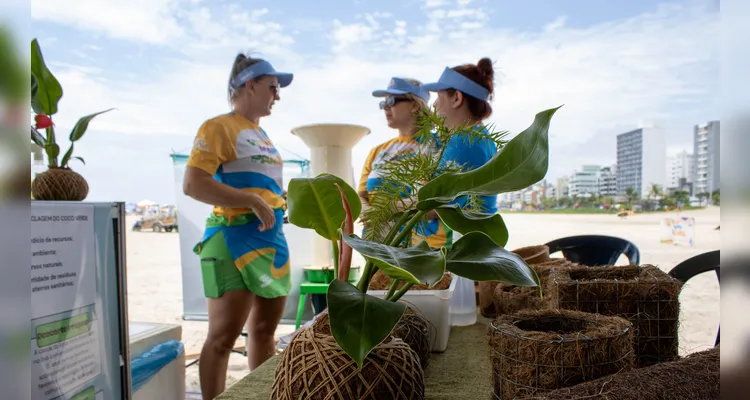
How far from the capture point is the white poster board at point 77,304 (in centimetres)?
111

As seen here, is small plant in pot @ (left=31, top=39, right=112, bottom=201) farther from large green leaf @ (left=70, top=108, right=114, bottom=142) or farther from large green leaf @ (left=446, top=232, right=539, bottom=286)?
large green leaf @ (left=446, top=232, right=539, bottom=286)

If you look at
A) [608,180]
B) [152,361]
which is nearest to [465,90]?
[152,361]

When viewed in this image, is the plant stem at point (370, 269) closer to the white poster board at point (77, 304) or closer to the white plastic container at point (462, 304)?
the white plastic container at point (462, 304)

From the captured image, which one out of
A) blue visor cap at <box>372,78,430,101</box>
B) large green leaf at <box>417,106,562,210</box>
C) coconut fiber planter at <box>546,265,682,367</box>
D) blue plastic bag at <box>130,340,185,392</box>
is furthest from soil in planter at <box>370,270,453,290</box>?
blue visor cap at <box>372,78,430,101</box>

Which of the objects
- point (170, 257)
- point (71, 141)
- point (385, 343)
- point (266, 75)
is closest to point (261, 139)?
point (266, 75)

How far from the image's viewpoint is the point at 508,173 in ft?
1.86

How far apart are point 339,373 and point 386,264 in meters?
0.20

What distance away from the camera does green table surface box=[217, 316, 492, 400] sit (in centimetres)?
80

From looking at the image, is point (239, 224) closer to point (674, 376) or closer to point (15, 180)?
point (674, 376)

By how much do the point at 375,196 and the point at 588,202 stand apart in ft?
21.4

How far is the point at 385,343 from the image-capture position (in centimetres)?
63

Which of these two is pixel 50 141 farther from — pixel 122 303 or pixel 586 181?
pixel 586 181

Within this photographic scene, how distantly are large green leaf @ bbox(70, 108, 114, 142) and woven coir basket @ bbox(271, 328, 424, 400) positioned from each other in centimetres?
118

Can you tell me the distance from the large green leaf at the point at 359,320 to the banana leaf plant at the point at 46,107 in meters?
1.26
